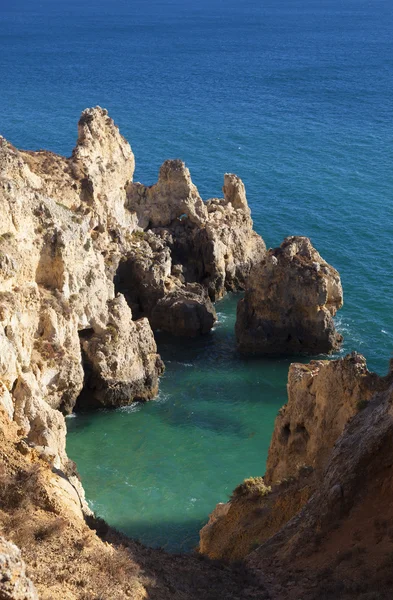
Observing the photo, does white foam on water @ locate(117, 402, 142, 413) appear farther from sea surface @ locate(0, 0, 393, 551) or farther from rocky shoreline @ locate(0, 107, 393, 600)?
rocky shoreline @ locate(0, 107, 393, 600)

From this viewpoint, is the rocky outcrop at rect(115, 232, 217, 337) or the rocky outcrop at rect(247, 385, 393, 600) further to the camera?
the rocky outcrop at rect(115, 232, 217, 337)

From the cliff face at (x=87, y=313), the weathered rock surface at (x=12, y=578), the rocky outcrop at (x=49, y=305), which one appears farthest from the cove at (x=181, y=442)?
the weathered rock surface at (x=12, y=578)

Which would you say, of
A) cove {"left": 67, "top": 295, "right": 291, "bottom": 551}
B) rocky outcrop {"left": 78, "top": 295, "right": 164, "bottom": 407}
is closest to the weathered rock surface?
cove {"left": 67, "top": 295, "right": 291, "bottom": 551}

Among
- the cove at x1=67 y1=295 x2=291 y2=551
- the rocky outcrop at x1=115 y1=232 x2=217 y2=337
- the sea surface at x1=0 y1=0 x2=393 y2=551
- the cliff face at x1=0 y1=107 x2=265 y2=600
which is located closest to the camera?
the cliff face at x1=0 y1=107 x2=265 y2=600

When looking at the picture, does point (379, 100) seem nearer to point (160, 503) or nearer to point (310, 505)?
point (160, 503)

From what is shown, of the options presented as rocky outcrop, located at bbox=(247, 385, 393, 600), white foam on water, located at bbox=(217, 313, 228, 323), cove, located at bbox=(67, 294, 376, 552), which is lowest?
cove, located at bbox=(67, 294, 376, 552)

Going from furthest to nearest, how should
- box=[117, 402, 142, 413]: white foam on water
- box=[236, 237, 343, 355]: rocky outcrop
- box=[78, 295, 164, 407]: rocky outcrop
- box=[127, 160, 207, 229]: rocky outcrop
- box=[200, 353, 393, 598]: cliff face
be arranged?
box=[127, 160, 207, 229]: rocky outcrop
box=[236, 237, 343, 355]: rocky outcrop
box=[117, 402, 142, 413]: white foam on water
box=[78, 295, 164, 407]: rocky outcrop
box=[200, 353, 393, 598]: cliff face

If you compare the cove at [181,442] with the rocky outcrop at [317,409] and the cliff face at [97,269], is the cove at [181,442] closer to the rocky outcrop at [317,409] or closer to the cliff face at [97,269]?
the cliff face at [97,269]

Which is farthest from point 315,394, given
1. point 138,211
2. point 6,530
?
point 138,211
